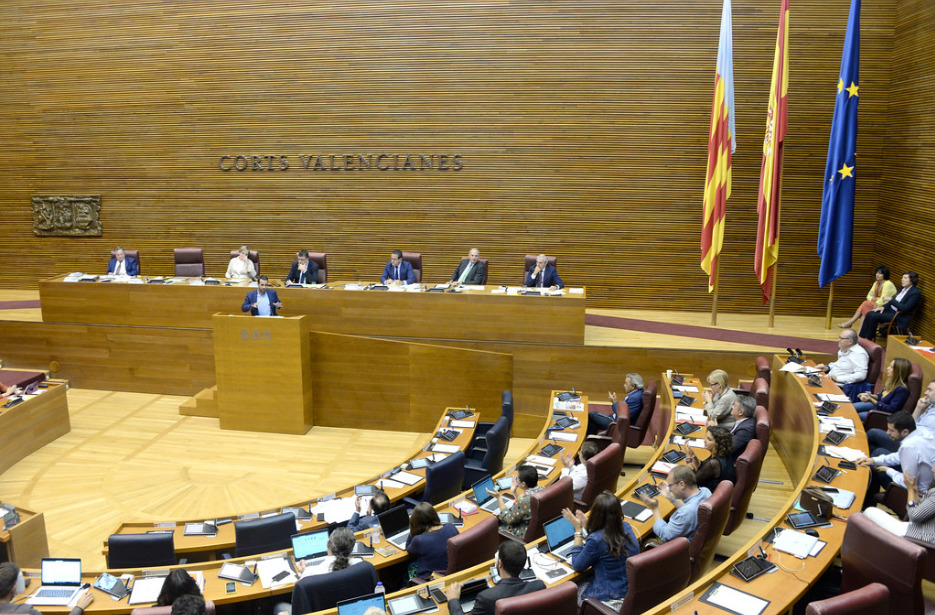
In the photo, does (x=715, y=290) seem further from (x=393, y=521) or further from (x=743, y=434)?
(x=393, y=521)

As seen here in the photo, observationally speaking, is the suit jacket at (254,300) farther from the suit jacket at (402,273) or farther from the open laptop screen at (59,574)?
the open laptop screen at (59,574)

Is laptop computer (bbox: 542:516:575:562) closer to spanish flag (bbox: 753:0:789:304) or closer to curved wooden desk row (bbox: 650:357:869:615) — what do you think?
curved wooden desk row (bbox: 650:357:869:615)

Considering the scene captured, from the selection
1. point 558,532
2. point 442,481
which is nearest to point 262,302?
point 442,481

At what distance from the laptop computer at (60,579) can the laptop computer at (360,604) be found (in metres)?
1.74

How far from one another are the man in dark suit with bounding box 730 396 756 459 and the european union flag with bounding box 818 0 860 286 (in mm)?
3604

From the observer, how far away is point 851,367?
7.07 metres

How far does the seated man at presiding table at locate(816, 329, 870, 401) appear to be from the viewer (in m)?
7.02

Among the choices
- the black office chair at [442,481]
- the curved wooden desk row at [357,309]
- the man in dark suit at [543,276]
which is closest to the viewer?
the black office chair at [442,481]

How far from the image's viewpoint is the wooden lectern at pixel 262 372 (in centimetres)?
858

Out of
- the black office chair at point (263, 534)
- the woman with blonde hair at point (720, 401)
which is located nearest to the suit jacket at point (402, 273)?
the woman with blonde hair at point (720, 401)

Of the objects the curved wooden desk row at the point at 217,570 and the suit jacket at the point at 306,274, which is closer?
the curved wooden desk row at the point at 217,570

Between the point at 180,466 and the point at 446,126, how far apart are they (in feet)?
20.0

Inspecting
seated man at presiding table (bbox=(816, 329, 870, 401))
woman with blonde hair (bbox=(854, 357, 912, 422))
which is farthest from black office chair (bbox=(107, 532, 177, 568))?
seated man at presiding table (bbox=(816, 329, 870, 401))

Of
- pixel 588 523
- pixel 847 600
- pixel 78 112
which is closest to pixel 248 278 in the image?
pixel 78 112
